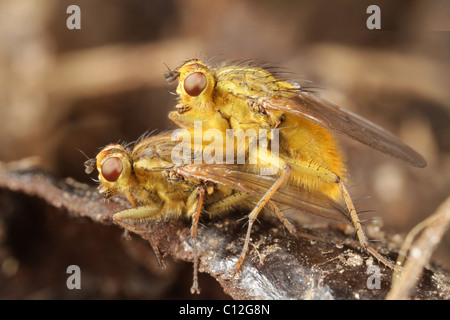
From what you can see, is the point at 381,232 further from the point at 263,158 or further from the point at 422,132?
the point at 422,132

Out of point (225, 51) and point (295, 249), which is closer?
point (295, 249)

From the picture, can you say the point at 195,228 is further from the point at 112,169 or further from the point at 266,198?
the point at 112,169

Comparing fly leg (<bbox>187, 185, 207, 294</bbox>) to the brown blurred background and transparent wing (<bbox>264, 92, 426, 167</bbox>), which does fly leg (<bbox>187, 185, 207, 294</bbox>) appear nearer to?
transparent wing (<bbox>264, 92, 426, 167</bbox>)

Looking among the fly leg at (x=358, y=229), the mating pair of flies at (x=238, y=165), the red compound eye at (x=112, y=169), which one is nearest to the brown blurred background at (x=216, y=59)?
the mating pair of flies at (x=238, y=165)

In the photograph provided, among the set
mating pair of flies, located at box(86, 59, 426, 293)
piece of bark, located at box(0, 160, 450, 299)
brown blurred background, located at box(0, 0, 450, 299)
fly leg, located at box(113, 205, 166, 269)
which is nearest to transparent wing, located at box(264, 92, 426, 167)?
mating pair of flies, located at box(86, 59, 426, 293)

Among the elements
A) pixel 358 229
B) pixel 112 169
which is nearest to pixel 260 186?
pixel 358 229

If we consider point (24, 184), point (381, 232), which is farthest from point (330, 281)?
point (24, 184)

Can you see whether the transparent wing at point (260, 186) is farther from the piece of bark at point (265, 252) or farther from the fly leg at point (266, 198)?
the piece of bark at point (265, 252)
